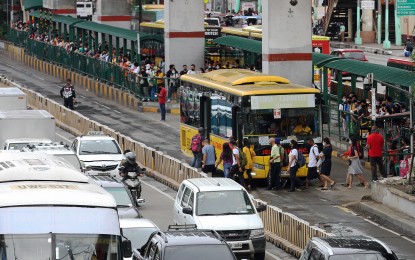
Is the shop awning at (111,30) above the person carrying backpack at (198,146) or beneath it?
above

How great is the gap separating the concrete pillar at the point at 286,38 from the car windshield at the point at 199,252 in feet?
84.1

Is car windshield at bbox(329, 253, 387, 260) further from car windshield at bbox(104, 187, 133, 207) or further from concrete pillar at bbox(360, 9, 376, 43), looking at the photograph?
concrete pillar at bbox(360, 9, 376, 43)

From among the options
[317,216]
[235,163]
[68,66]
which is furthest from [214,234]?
[68,66]

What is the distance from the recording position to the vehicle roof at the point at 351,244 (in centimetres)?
1903

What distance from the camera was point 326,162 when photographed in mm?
35156

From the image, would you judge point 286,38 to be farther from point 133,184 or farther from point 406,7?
point 133,184

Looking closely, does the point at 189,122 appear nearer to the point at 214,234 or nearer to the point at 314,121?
the point at 314,121

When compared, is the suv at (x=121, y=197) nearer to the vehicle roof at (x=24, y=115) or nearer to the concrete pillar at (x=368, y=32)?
the vehicle roof at (x=24, y=115)

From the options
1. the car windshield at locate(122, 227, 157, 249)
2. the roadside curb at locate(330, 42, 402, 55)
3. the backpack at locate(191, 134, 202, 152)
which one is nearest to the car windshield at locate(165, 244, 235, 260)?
the car windshield at locate(122, 227, 157, 249)

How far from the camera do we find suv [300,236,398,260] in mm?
18875

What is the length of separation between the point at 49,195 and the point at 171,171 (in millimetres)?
19910

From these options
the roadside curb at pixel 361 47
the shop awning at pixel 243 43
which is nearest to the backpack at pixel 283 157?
the shop awning at pixel 243 43

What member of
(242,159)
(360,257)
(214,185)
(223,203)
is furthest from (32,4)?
(360,257)

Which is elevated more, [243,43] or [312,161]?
[243,43]
